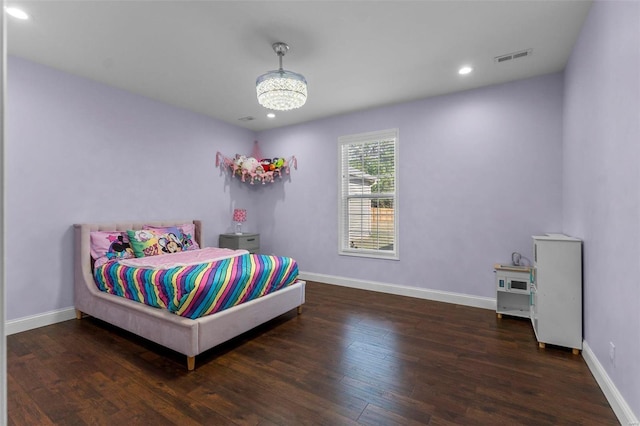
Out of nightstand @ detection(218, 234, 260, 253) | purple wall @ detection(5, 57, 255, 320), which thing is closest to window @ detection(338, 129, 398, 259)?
nightstand @ detection(218, 234, 260, 253)

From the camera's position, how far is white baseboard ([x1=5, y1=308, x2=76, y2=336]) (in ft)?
9.46

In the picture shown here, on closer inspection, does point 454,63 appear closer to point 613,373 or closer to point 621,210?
point 621,210

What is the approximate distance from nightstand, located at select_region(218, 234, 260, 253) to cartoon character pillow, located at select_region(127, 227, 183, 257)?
97 centimetres

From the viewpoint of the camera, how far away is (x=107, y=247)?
10.9 ft

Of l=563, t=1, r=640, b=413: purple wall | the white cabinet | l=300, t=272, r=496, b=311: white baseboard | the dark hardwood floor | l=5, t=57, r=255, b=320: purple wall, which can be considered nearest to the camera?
l=563, t=1, r=640, b=413: purple wall

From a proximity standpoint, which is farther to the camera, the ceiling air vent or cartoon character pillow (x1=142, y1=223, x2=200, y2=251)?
cartoon character pillow (x1=142, y1=223, x2=200, y2=251)

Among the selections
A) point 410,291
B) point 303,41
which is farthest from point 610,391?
point 303,41

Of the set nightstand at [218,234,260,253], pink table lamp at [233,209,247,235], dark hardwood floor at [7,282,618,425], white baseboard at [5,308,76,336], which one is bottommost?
dark hardwood floor at [7,282,618,425]

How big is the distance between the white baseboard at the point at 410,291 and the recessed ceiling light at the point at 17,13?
14.1 ft

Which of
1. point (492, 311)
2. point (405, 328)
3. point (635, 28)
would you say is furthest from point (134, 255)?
point (635, 28)

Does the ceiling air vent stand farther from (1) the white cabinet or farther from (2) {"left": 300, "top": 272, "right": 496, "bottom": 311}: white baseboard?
(2) {"left": 300, "top": 272, "right": 496, "bottom": 311}: white baseboard

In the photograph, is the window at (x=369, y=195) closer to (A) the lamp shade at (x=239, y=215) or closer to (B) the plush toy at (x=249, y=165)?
(B) the plush toy at (x=249, y=165)

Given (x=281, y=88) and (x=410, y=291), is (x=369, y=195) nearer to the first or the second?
(x=410, y=291)

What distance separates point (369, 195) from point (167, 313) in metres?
3.11
